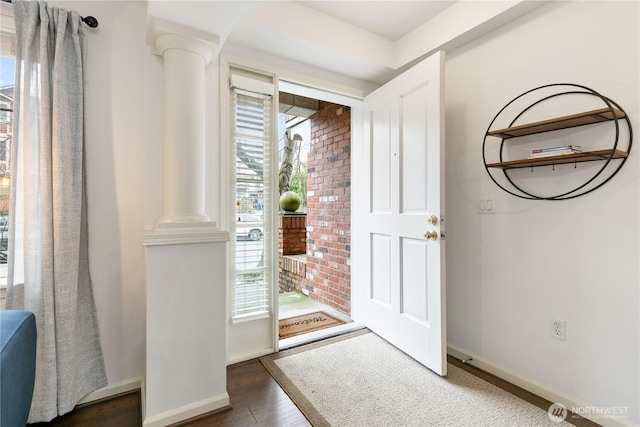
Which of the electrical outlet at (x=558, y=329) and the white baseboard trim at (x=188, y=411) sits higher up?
the electrical outlet at (x=558, y=329)

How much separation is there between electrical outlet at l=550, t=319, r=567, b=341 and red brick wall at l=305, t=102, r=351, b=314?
Result: 5.54 ft

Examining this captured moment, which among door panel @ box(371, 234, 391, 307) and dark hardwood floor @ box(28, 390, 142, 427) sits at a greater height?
door panel @ box(371, 234, 391, 307)

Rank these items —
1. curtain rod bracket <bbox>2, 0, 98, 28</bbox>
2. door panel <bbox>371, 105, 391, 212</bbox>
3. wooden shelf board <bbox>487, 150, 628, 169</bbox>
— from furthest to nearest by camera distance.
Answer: door panel <bbox>371, 105, 391, 212</bbox> → curtain rod bracket <bbox>2, 0, 98, 28</bbox> → wooden shelf board <bbox>487, 150, 628, 169</bbox>

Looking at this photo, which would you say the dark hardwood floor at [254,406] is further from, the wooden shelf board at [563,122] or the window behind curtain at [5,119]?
the wooden shelf board at [563,122]

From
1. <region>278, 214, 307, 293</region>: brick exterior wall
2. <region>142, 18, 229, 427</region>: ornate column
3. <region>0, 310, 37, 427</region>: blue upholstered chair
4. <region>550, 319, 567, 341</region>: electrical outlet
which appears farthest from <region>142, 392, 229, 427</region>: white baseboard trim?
<region>278, 214, 307, 293</region>: brick exterior wall

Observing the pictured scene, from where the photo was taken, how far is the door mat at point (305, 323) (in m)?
2.67

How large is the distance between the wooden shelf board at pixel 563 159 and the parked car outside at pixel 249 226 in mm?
1590

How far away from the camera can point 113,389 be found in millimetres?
1751

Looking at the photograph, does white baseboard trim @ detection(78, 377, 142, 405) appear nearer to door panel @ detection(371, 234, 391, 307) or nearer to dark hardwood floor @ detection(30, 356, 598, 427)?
dark hardwood floor @ detection(30, 356, 598, 427)

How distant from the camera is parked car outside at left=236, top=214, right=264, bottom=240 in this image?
2176mm

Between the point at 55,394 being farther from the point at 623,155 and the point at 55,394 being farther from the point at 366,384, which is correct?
the point at 623,155

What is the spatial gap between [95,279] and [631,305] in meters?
2.75

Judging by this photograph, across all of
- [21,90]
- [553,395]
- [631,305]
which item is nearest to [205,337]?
[21,90]

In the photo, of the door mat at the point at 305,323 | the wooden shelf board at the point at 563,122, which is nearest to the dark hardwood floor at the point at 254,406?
the door mat at the point at 305,323
